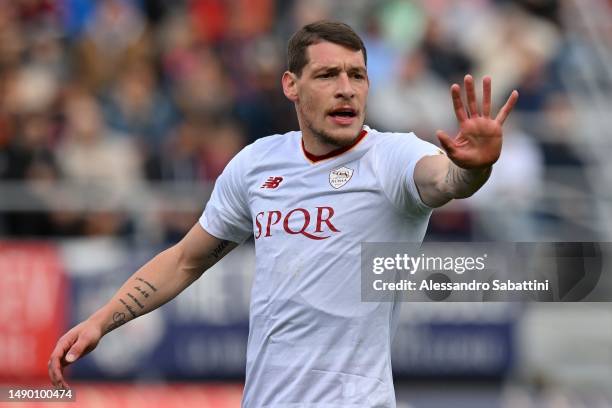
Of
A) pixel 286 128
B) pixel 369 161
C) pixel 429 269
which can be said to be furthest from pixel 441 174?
pixel 286 128

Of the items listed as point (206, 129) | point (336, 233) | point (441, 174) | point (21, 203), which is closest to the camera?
point (441, 174)

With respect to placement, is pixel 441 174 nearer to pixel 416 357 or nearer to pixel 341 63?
pixel 341 63

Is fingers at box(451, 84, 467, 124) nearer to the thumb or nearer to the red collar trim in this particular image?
the red collar trim

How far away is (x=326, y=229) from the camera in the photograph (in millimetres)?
5738

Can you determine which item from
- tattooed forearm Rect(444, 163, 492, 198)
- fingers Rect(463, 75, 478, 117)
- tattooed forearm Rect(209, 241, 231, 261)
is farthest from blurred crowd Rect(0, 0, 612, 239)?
fingers Rect(463, 75, 478, 117)

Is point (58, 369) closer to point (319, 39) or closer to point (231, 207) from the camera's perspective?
point (231, 207)

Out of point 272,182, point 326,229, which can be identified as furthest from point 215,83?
point 326,229

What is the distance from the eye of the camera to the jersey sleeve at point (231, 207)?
6277 millimetres

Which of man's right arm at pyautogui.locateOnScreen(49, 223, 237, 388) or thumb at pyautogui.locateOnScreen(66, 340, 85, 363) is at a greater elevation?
man's right arm at pyautogui.locateOnScreen(49, 223, 237, 388)

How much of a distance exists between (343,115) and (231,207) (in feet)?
2.58

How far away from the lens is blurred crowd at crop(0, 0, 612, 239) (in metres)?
12.6

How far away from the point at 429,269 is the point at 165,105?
26.1ft

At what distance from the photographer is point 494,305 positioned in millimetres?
12180

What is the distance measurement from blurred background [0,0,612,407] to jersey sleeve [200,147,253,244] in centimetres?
452
